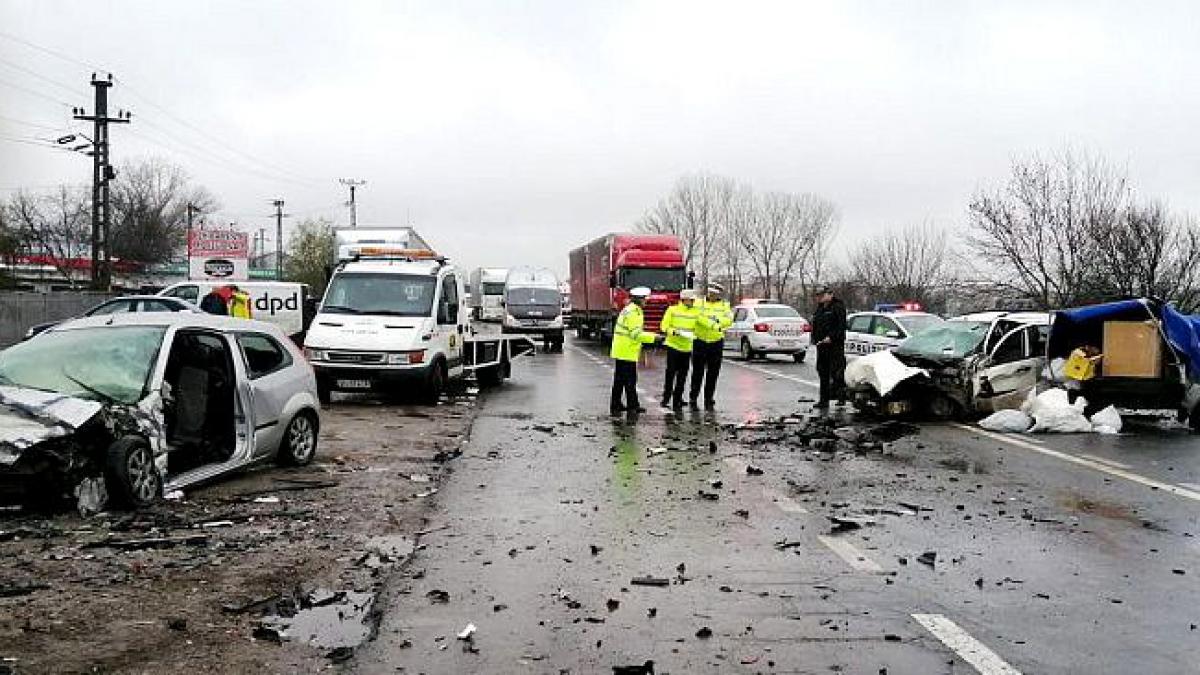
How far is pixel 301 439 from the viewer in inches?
382

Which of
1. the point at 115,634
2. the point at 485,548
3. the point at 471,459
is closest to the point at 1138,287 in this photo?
the point at 471,459

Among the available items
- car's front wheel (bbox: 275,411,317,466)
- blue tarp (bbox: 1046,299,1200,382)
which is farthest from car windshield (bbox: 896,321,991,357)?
car's front wheel (bbox: 275,411,317,466)

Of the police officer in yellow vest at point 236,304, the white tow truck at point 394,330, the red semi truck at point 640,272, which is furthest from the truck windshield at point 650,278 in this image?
the police officer in yellow vest at point 236,304

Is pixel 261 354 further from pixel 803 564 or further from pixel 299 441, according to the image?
pixel 803 564

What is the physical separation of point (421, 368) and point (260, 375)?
6446 mm

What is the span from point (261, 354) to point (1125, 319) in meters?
10.9

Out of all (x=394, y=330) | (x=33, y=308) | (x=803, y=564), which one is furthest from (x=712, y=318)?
(x=33, y=308)

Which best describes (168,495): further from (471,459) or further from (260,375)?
(471,459)

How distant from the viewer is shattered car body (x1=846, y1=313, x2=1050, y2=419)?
14.0m

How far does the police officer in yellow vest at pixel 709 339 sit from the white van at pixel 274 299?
13.3m

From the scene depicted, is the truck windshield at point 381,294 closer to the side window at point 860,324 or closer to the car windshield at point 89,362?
the car windshield at point 89,362

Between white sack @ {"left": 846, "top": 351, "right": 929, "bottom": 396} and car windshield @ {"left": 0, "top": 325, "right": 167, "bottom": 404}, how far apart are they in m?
9.21

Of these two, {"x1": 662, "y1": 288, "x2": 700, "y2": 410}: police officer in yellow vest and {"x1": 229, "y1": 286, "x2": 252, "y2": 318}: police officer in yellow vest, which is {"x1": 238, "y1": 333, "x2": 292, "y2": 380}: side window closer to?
{"x1": 662, "y1": 288, "x2": 700, "y2": 410}: police officer in yellow vest

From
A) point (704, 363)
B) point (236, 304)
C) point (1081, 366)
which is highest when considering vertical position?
point (236, 304)
